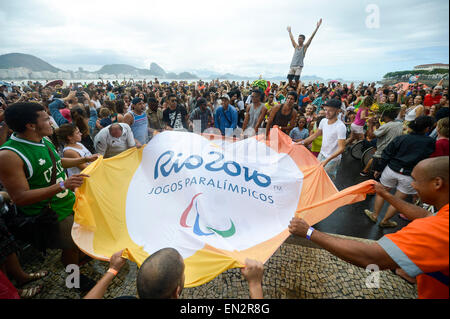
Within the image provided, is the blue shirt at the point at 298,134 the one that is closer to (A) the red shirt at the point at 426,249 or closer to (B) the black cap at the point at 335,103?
(B) the black cap at the point at 335,103

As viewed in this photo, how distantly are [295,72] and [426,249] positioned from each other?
947cm

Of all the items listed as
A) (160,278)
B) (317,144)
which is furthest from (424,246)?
(317,144)

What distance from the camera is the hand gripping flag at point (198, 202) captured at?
2.24 m

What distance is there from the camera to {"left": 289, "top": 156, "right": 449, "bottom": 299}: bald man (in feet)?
4.10

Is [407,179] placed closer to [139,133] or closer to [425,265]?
[425,265]

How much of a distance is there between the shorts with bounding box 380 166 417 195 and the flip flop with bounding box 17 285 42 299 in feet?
19.1

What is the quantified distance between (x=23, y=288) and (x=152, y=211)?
2.05 meters

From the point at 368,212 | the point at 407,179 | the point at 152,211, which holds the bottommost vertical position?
the point at 368,212

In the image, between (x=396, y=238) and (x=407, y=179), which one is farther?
(x=407, y=179)

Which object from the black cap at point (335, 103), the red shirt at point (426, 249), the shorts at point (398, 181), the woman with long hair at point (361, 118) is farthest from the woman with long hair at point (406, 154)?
the woman with long hair at point (361, 118)

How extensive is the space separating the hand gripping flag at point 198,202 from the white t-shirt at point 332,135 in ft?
2.47

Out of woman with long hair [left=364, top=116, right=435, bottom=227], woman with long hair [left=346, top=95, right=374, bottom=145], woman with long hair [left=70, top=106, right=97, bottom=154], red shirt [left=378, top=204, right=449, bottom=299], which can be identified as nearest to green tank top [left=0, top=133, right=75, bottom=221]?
woman with long hair [left=70, top=106, right=97, bottom=154]
